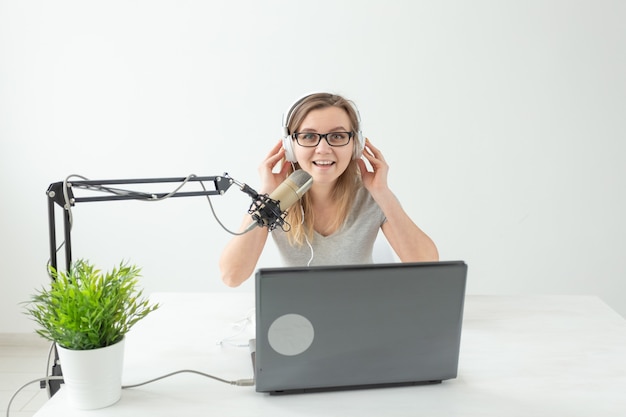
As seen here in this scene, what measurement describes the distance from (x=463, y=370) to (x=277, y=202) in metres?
0.52

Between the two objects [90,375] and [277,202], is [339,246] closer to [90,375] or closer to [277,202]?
[277,202]

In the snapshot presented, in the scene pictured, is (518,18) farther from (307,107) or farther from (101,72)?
(101,72)

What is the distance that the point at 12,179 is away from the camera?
3008 millimetres

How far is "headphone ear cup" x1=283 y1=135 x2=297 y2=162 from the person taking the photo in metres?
1.79

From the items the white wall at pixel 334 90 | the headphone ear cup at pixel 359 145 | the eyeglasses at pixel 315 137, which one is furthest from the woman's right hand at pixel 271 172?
the white wall at pixel 334 90

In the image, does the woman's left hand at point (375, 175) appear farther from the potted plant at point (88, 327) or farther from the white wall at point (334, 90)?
the white wall at point (334, 90)

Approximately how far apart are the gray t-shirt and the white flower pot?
2.82 feet

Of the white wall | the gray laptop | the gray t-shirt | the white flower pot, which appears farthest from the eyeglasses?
the white wall

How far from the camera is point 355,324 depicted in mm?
1130

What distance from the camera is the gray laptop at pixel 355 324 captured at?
110 centimetres

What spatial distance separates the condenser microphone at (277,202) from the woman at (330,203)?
0.51 metres

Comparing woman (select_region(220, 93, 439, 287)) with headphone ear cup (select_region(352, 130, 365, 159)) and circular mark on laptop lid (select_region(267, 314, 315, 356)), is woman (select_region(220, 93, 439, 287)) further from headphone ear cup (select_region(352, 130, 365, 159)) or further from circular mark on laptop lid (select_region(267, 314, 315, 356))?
circular mark on laptop lid (select_region(267, 314, 315, 356))

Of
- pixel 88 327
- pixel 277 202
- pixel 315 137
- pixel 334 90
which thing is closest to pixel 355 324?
pixel 277 202

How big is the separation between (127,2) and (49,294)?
2.13 m
